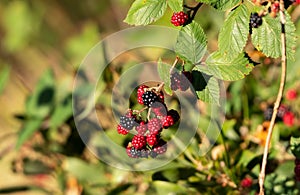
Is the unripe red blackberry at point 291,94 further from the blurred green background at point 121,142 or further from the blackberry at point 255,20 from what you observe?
the blackberry at point 255,20

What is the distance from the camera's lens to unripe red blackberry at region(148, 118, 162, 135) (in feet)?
3.07

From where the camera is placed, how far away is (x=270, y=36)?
2.97 feet

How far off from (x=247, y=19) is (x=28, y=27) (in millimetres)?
2635

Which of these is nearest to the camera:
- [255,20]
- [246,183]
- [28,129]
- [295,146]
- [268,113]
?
[255,20]

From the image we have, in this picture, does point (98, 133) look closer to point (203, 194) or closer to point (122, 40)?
point (203, 194)

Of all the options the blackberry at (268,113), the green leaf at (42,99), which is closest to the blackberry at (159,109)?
the blackberry at (268,113)

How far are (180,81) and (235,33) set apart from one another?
0.36ft

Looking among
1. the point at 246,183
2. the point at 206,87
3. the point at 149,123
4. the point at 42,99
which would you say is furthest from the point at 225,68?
the point at 42,99

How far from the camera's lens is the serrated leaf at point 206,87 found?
916mm

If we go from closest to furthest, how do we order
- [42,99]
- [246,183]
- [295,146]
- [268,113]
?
[295,146] → [246,183] → [268,113] → [42,99]

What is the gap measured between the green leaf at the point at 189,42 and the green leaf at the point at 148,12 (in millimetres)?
46

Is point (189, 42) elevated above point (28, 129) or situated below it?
Answer: above

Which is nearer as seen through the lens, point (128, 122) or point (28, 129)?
point (128, 122)

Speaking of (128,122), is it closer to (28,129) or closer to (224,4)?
(224,4)
